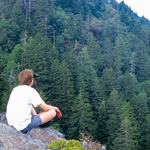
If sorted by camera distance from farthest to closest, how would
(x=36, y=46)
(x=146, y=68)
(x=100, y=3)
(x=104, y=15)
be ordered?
(x=100, y=3), (x=104, y=15), (x=146, y=68), (x=36, y=46)

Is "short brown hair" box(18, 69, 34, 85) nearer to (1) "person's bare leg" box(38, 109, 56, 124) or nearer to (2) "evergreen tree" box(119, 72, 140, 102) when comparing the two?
(1) "person's bare leg" box(38, 109, 56, 124)

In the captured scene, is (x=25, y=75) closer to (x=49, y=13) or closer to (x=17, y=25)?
(x=17, y=25)

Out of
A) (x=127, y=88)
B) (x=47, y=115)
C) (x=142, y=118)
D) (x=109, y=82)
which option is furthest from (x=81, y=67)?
(x=47, y=115)

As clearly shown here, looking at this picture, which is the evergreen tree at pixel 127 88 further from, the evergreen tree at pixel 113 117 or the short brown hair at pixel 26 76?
the short brown hair at pixel 26 76

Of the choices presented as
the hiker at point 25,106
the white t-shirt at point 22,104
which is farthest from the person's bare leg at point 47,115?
the white t-shirt at point 22,104

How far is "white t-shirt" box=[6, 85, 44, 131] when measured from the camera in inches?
160

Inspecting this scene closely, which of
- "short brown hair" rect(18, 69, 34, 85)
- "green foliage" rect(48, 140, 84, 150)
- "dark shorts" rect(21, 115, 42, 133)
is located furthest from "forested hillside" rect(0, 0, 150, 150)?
"green foliage" rect(48, 140, 84, 150)

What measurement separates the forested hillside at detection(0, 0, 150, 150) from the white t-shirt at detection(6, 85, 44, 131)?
1829cm

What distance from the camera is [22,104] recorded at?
412 cm

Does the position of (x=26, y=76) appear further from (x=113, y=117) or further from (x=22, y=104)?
(x=113, y=117)

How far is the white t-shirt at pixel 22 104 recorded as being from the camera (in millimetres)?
4066

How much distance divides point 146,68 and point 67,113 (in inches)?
1187

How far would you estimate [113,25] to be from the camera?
6694cm

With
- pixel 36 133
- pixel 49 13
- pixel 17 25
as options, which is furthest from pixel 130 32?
pixel 36 133
